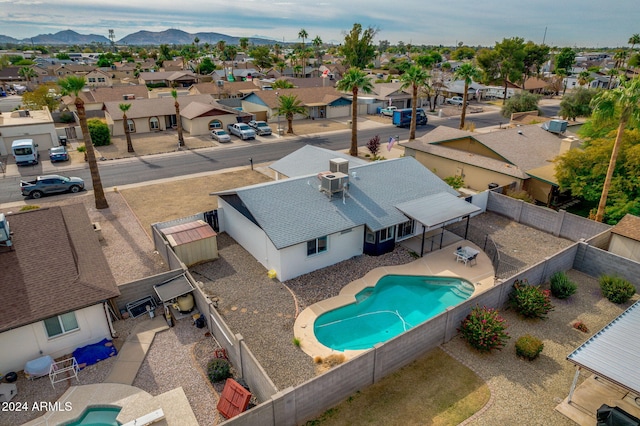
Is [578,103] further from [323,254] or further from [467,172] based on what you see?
[323,254]

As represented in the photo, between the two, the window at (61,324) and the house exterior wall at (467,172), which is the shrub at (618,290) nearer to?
the house exterior wall at (467,172)

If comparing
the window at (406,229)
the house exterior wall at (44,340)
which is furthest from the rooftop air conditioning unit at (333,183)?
the house exterior wall at (44,340)

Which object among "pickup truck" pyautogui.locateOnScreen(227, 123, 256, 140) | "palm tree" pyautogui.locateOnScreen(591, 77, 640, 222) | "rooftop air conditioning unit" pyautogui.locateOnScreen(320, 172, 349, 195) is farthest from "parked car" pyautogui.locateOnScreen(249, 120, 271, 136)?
"palm tree" pyautogui.locateOnScreen(591, 77, 640, 222)

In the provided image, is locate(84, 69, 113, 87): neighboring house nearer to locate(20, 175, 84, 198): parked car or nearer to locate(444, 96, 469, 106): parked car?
locate(20, 175, 84, 198): parked car

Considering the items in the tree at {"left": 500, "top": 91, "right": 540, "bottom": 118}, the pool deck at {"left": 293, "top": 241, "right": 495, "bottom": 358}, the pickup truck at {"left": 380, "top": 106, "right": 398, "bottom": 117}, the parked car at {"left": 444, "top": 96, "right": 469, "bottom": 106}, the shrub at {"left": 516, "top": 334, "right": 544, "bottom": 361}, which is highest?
the tree at {"left": 500, "top": 91, "right": 540, "bottom": 118}

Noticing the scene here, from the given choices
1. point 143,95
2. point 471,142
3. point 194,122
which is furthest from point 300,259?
point 143,95
